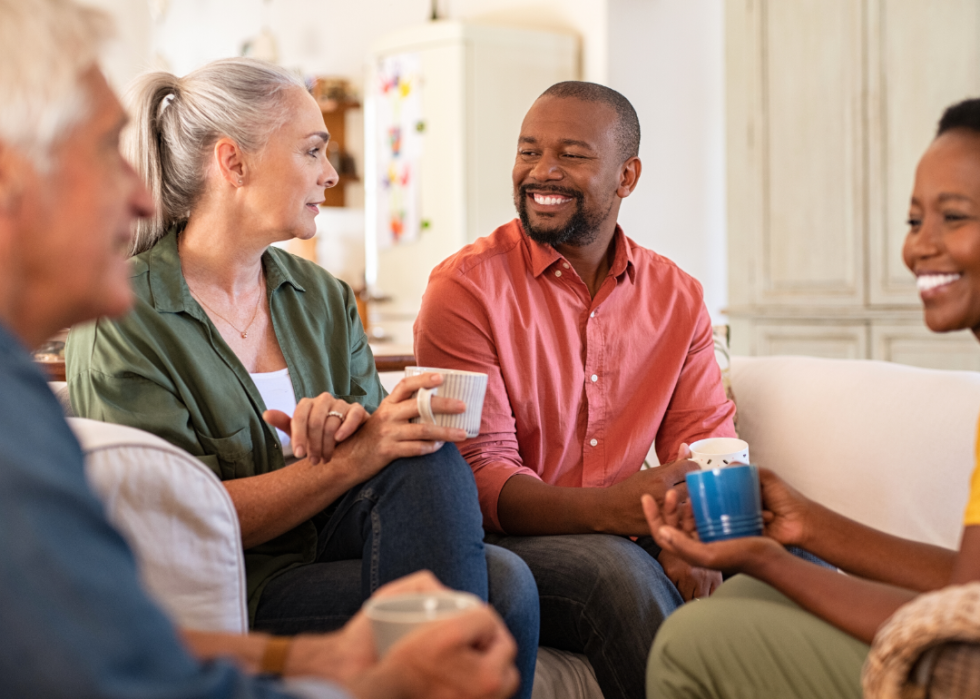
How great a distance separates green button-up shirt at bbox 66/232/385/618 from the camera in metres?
1.34

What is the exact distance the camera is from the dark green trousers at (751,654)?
3.42 feet

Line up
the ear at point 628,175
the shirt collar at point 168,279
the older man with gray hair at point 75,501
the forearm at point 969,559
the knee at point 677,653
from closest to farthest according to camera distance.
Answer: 1. the older man with gray hair at point 75,501
2. the forearm at point 969,559
3. the knee at point 677,653
4. the shirt collar at point 168,279
5. the ear at point 628,175

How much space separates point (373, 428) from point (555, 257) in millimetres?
633

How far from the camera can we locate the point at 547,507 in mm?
1551

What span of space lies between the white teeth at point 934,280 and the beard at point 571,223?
2.59 ft

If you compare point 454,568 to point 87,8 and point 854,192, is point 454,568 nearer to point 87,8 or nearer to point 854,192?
point 87,8

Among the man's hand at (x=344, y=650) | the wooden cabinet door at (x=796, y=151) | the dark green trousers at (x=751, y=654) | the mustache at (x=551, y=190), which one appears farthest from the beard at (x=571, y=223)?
the wooden cabinet door at (x=796, y=151)

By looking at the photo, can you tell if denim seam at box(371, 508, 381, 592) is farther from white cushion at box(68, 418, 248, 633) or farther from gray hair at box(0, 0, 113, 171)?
gray hair at box(0, 0, 113, 171)

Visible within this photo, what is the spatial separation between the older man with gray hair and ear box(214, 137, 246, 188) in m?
0.86

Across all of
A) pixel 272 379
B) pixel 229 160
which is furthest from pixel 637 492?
pixel 229 160

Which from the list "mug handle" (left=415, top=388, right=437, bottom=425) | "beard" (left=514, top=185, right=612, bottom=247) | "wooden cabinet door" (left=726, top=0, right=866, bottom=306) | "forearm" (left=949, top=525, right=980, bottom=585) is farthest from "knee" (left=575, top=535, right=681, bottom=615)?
"wooden cabinet door" (left=726, top=0, right=866, bottom=306)

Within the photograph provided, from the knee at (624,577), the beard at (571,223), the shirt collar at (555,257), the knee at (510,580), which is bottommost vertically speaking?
the knee at (624,577)

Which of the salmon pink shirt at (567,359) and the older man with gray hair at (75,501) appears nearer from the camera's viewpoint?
the older man with gray hair at (75,501)

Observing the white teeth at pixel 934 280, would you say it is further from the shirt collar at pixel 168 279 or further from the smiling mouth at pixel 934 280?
the shirt collar at pixel 168 279
